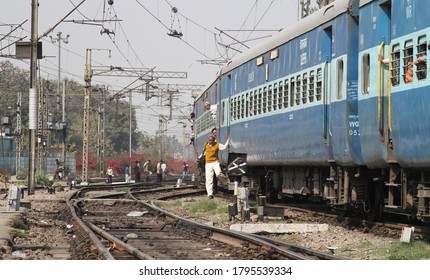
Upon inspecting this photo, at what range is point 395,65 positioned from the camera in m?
12.6

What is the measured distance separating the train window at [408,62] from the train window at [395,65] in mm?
260

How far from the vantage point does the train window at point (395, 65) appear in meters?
12.5

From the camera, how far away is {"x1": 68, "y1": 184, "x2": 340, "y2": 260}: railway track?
457 inches

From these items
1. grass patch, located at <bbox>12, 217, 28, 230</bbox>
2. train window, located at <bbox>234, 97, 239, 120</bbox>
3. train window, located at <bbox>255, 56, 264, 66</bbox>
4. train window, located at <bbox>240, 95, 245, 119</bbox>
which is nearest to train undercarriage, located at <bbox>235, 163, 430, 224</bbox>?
train window, located at <bbox>240, 95, 245, 119</bbox>

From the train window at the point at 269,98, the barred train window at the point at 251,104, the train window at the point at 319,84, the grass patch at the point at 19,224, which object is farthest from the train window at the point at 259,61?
the grass patch at the point at 19,224

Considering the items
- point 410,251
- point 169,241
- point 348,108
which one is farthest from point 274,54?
point 410,251

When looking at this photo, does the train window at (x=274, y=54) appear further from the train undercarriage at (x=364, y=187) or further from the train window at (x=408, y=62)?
the train window at (x=408, y=62)

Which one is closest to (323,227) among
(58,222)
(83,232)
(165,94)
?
(83,232)

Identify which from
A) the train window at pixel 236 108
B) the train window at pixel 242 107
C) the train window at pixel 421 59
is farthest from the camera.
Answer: the train window at pixel 236 108

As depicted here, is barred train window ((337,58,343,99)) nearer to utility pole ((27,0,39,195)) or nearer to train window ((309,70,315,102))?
train window ((309,70,315,102))

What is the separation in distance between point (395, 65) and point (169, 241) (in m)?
4.16

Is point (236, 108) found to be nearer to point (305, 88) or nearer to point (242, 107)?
point (242, 107)

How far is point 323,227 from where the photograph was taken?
15.3 metres

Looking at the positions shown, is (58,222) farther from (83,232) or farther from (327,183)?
(327,183)
